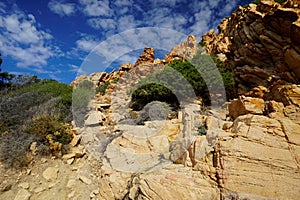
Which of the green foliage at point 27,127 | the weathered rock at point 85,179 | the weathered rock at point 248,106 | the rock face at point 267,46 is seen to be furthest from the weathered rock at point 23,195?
the rock face at point 267,46

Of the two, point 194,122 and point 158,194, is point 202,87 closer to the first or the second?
point 194,122

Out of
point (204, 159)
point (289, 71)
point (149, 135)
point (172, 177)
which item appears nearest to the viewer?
point (172, 177)

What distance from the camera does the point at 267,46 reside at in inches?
386

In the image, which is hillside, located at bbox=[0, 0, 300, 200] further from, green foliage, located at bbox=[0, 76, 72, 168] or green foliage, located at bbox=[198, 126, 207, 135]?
green foliage, located at bbox=[0, 76, 72, 168]

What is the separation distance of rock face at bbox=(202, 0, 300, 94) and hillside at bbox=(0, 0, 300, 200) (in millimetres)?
53

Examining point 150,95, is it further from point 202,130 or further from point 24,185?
point 24,185

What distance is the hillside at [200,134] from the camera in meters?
3.73

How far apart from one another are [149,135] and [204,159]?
A: 10.0 feet

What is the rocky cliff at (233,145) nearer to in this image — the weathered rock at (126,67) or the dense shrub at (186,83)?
the dense shrub at (186,83)

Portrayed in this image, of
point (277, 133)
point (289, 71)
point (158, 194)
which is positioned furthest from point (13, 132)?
point (289, 71)

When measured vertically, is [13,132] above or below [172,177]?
above

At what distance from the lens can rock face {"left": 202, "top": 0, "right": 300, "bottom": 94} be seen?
7.93m

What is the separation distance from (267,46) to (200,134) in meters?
6.90

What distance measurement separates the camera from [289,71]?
26.5 ft
